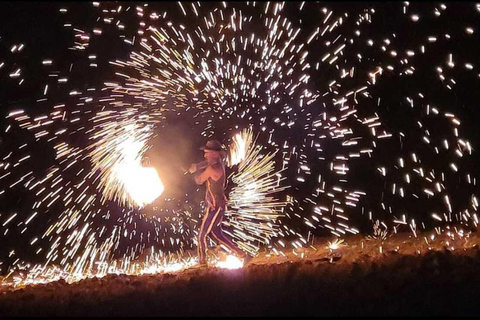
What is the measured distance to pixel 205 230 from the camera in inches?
441

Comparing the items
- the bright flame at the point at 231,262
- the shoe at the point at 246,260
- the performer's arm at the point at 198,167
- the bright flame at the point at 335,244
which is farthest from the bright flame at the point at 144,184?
the bright flame at the point at 335,244

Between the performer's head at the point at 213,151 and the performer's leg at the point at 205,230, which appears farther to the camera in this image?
the performer's leg at the point at 205,230

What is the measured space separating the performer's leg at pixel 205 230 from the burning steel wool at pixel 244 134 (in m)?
0.43

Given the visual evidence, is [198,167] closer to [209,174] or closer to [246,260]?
[209,174]

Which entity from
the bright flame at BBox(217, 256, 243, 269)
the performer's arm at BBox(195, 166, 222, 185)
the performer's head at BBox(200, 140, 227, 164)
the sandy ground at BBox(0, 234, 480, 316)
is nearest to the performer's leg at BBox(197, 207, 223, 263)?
the bright flame at BBox(217, 256, 243, 269)

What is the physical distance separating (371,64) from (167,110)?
376 cm

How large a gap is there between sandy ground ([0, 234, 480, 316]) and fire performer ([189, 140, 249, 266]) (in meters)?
1.92

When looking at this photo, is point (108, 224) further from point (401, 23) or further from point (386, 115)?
point (401, 23)

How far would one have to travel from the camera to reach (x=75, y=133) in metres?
14.2

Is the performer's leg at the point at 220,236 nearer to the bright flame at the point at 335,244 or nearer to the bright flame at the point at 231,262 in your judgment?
the bright flame at the point at 231,262

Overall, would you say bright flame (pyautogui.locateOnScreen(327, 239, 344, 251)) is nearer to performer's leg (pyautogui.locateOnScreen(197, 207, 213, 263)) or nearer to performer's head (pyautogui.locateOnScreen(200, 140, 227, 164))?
performer's leg (pyautogui.locateOnScreen(197, 207, 213, 263))

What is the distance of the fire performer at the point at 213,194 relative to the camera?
1095cm

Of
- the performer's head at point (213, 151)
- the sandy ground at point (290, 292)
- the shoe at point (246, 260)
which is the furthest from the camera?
the shoe at point (246, 260)

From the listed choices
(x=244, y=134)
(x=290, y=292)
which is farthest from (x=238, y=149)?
(x=290, y=292)
